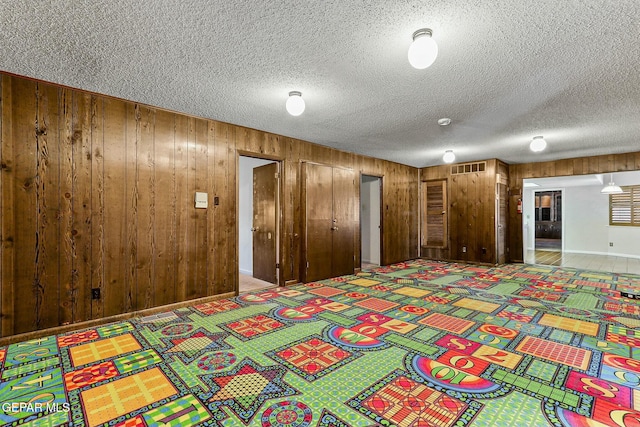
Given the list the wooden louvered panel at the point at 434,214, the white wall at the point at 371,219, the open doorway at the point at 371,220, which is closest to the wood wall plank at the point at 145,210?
the open doorway at the point at 371,220

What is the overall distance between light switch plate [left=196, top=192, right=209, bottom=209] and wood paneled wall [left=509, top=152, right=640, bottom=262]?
7.69m

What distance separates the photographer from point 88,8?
6.44 feet

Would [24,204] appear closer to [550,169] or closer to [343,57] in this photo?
[343,57]

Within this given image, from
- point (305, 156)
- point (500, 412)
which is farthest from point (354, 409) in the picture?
point (305, 156)

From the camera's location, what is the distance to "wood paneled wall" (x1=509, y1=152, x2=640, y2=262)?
6.32 meters

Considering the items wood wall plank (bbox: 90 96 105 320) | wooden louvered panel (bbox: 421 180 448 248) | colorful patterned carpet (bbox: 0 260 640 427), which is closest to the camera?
colorful patterned carpet (bbox: 0 260 640 427)

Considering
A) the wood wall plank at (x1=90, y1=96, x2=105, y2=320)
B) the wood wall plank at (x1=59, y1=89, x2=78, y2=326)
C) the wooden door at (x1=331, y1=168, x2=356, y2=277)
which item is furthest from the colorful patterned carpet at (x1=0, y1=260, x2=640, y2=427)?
the wooden door at (x1=331, y1=168, x2=356, y2=277)

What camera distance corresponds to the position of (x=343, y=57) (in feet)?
8.55

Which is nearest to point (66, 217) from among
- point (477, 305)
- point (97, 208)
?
point (97, 208)

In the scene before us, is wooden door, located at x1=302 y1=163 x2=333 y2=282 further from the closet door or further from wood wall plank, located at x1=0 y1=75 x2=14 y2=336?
wood wall plank, located at x1=0 y1=75 x2=14 y2=336

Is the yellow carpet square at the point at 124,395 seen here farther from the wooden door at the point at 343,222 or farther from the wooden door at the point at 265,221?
the wooden door at the point at 343,222

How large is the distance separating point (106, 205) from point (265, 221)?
2.59m

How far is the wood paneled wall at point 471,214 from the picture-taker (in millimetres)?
7211

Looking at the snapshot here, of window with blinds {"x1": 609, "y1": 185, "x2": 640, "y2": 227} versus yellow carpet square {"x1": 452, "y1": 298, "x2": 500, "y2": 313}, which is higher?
window with blinds {"x1": 609, "y1": 185, "x2": 640, "y2": 227}
